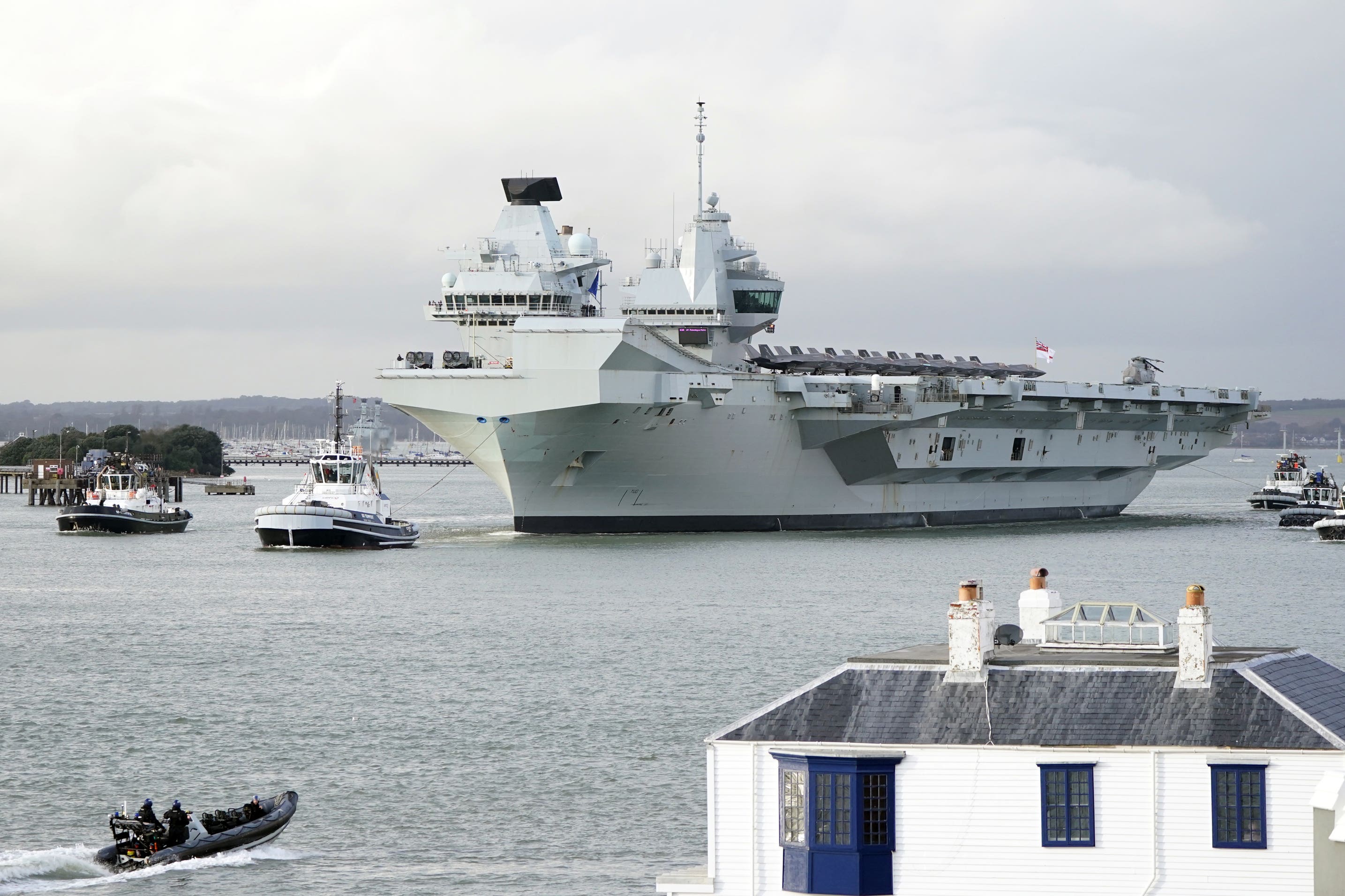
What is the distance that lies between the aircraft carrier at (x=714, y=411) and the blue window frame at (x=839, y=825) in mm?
37922

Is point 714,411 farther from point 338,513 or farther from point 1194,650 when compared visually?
point 1194,650

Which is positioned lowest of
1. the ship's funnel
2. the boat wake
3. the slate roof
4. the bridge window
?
the boat wake

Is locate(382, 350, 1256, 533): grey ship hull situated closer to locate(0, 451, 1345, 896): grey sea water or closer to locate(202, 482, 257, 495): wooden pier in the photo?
locate(0, 451, 1345, 896): grey sea water

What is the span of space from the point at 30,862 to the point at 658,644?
56.4ft

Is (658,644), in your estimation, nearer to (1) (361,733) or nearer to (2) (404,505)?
(1) (361,733)

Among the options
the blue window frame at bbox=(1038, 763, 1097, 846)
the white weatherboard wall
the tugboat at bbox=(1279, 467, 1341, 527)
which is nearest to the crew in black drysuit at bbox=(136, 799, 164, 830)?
the white weatherboard wall

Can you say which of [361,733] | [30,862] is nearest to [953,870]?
[30,862]

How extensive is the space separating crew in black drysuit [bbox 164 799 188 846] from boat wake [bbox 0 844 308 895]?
0.23m

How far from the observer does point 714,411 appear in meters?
55.4

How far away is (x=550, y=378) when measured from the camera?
2035 inches

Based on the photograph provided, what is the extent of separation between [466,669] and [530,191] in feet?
122

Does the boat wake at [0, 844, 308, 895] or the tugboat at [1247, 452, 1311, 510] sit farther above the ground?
the tugboat at [1247, 452, 1311, 510]

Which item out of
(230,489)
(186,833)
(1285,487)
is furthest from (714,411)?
(230,489)

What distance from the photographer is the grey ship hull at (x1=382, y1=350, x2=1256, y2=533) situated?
53219 millimetres
